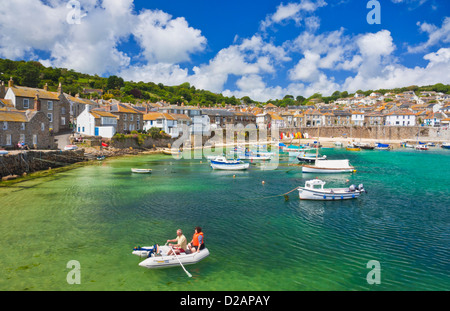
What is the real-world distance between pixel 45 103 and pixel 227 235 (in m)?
60.5

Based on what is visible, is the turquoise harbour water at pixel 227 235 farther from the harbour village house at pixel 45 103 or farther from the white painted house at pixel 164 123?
the white painted house at pixel 164 123

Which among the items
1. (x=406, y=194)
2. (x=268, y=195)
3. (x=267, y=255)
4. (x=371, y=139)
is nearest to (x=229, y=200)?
(x=268, y=195)

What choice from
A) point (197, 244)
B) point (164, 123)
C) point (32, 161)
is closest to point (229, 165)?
point (32, 161)

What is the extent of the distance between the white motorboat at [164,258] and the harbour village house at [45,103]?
49885 mm

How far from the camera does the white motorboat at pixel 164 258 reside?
1543cm

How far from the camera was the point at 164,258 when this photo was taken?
51.0 feet

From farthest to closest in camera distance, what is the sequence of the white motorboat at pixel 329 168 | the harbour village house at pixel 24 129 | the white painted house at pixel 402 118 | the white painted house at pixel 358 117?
the white painted house at pixel 358 117
the white painted house at pixel 402 118
the white motorboat at pixel 329 168
the harbour village house at pixel 24 129

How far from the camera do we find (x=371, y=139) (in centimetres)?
12769

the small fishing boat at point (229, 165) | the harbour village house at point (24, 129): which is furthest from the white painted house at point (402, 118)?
the harbour village house at point (24, 129)

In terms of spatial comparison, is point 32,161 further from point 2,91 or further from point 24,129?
point 2,91

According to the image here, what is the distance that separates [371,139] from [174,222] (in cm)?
12474

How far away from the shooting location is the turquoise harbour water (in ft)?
48.1

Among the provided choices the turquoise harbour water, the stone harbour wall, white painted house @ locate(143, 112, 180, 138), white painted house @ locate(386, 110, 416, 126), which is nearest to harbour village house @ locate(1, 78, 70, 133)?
the stone harbour wall

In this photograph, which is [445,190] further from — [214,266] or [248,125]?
[248,125]
